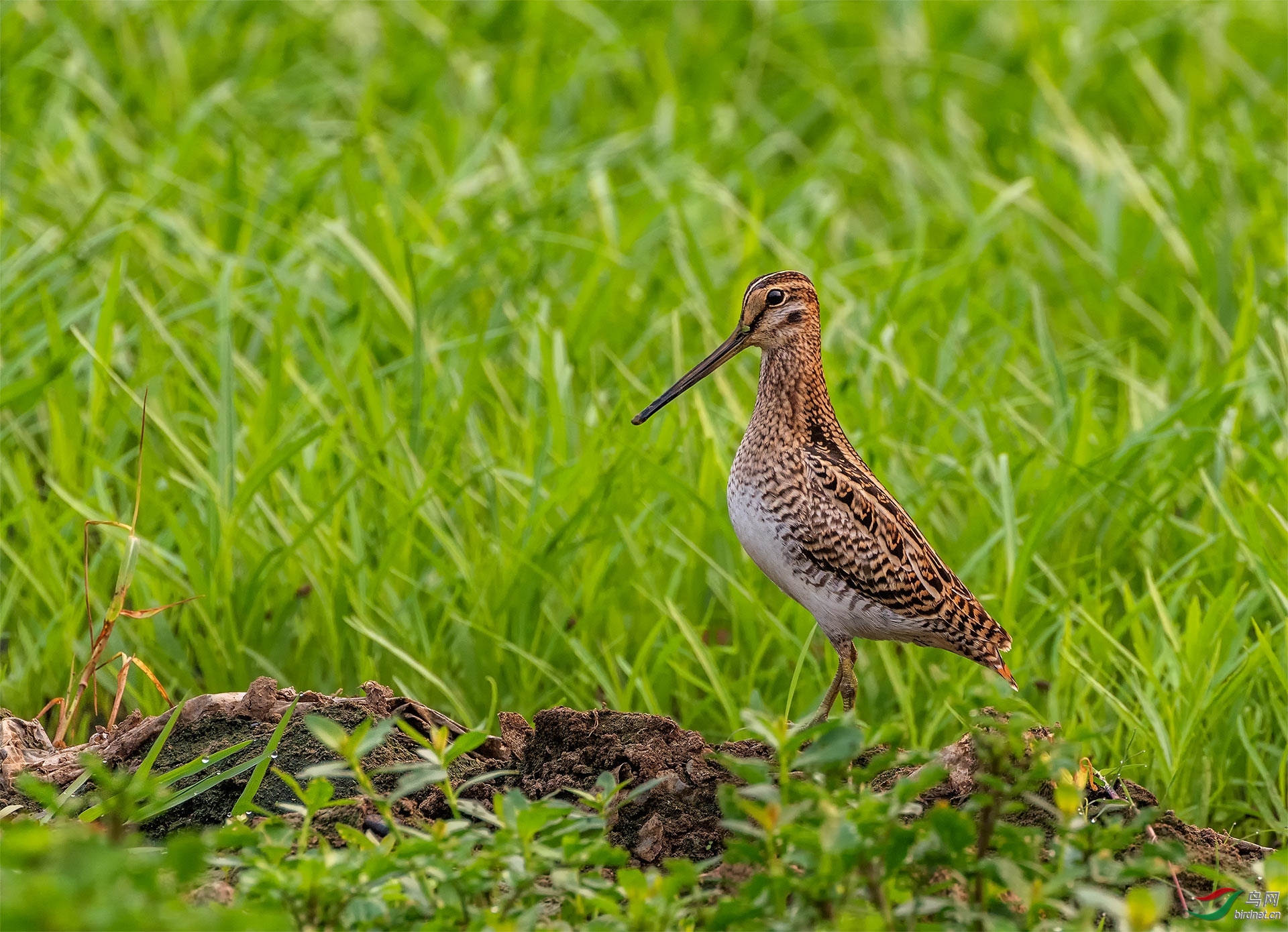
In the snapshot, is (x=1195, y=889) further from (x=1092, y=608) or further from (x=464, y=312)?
(x=464, y=312)

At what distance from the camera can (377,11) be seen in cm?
1055

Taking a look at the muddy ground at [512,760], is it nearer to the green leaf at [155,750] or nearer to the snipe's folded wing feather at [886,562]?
the green leaf at [155,750]

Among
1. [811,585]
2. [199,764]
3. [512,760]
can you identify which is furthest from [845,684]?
[199,764]

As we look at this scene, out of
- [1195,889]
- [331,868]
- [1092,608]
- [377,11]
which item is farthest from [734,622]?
[377,11]

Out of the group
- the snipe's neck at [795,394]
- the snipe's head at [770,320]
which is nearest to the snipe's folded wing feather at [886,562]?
the snipe's neck at [795,394]

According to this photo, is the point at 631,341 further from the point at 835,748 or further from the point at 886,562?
the point at 835,748

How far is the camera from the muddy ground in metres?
3.70

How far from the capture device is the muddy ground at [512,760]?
370cm

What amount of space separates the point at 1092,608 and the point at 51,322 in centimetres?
371

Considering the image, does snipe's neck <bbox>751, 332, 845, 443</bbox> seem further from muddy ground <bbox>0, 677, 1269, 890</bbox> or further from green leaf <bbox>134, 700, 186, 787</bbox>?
green leaf <bbox>134, 700, 186, 787</bbox>

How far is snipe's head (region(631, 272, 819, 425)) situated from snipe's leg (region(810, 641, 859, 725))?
2.88 ft

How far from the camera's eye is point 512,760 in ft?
13.2
